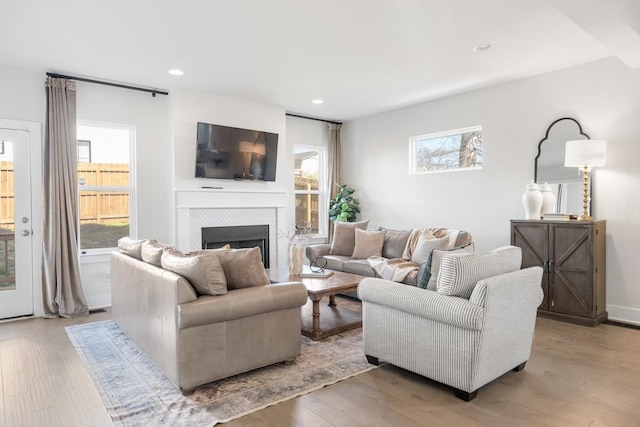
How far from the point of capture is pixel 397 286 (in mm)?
2787

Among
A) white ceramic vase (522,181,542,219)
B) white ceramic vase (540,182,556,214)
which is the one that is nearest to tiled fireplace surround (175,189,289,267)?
white ceramic vase (522,181,542,219)

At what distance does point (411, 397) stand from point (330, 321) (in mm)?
1586

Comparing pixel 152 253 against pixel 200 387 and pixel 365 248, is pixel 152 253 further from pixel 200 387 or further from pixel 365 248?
pixel 365 248

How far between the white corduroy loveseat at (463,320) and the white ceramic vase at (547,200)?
→ 6.42ft

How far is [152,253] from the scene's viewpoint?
307 centimetres

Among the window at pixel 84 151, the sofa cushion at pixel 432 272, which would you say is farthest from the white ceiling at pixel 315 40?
the sofa cushion at pixel 432 272

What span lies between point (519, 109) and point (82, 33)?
468 cm

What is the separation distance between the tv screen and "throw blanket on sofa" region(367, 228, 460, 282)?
7.03ft

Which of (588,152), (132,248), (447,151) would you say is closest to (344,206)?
(447,151)

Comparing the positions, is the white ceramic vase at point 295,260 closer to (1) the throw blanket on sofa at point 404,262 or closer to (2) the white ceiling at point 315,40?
(1) the throw blanket on sofa at point 404,262

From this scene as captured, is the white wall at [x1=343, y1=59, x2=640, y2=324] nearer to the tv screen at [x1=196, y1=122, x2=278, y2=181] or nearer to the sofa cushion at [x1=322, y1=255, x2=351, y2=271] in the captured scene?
the sofa cushion at [x1=322, y1=255, x2=351, y2=271]

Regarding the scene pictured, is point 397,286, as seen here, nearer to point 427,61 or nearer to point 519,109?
point 427,61

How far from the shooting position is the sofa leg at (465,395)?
8.05ft

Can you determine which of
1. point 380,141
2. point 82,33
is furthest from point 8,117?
point 380,141
